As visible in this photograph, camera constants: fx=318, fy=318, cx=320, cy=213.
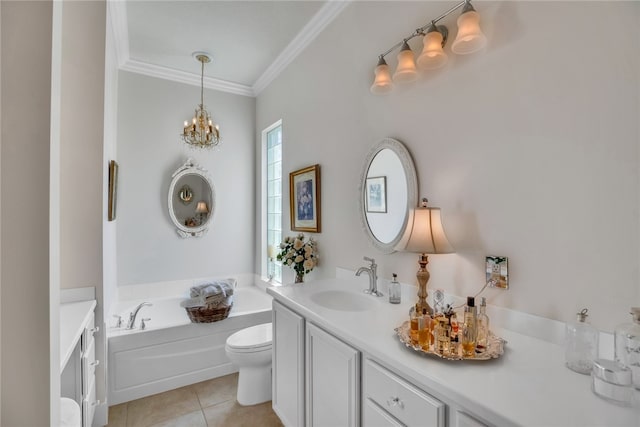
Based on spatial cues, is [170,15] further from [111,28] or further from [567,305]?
[567,305]

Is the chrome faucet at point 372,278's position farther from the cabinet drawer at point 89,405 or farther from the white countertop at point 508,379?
the cabinet drawer at point 89,405

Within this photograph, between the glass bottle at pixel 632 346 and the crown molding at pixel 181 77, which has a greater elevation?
the crown molding at pixel 181 77

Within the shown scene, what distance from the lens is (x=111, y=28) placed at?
8.05ft

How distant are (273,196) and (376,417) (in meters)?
2.75

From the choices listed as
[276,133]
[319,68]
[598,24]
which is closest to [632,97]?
[598,24]

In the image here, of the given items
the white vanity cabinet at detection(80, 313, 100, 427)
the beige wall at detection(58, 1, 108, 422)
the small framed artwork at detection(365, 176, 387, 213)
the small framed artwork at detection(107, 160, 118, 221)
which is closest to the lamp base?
the small framed artwork at detection(365, 176, 387, 213)

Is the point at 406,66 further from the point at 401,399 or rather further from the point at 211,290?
the point at 211,290

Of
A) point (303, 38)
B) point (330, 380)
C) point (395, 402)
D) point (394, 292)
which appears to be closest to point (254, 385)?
point (330, 380)

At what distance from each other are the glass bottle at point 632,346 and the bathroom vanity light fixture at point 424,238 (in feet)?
1.93

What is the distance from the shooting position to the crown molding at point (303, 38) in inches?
89.6

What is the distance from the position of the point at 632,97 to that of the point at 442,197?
73cm

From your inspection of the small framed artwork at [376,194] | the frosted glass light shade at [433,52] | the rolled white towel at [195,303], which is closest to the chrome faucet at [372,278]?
the small framed artwork at [376,194]

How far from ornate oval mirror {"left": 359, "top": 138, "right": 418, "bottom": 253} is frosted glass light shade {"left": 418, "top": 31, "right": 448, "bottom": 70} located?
0.43 m

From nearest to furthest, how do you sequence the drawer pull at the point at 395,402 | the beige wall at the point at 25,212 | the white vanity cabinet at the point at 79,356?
the beige wall at the point at 25,212 < the drawer pull at the point at 395,402 < the white vanity cabinet at the point at 79,356
